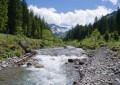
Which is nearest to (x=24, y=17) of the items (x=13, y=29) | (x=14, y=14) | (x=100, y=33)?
(x=13, y=29)

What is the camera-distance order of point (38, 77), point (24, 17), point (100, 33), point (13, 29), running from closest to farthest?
point (38, 77), point (13, 29), point (24, 17), point (100, 33)

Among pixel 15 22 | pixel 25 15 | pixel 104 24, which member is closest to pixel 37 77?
pixel 15 22

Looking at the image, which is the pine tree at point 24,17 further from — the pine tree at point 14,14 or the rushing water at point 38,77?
the rushing water at point 38,77

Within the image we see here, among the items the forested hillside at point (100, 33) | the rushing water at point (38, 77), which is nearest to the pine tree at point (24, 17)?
the forested hillside at point (100, 33)

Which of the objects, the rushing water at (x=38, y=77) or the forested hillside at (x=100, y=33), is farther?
the forested hillside at (x=100, y=33)

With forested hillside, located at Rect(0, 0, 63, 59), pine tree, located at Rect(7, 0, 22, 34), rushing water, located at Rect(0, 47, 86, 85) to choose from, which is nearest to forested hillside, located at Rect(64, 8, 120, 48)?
forested hillside, located at Rect(0, 0, 63, 59)

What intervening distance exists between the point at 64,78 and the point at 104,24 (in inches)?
4576

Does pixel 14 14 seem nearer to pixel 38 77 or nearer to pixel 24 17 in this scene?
pixel 24 17

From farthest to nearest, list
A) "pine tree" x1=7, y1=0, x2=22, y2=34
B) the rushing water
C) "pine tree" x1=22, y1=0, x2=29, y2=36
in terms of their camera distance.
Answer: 1. "pine tree" x1=22, y1=0, x2=29, y2=36
2. "pine tree" x1=7, y1=0, x2=22, y2=34
3. the rushing water

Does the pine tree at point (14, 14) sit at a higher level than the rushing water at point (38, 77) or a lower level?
higher

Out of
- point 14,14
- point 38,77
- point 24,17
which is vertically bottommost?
point 38,77

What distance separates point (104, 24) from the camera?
13962 cm

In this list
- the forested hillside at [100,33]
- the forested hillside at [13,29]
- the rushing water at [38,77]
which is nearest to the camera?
the rushing water at [38,77]

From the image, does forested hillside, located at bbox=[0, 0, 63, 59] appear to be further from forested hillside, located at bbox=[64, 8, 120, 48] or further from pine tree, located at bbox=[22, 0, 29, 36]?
forested hillside, located at bbox=[64, 8, 120, 48]
